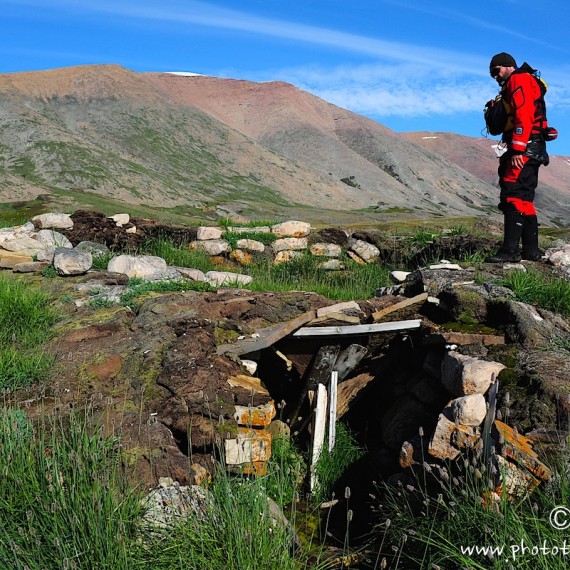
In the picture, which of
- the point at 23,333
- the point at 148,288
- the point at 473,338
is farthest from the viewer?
the point at 148,288

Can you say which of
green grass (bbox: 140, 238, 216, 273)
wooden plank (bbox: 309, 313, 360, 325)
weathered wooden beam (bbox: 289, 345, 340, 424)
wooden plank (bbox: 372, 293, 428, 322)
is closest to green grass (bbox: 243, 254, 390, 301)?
green grass (bbox: 140, 238, 216, 273)

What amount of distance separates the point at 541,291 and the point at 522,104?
2.46 meters

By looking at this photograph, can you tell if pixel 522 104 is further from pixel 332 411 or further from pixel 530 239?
pixel 332 411

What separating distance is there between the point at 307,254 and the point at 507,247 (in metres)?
4.08

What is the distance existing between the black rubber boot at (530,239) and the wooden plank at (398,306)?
2.42m

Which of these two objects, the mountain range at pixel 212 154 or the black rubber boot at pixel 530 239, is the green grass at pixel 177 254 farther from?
the mountain range at pixel 212 154

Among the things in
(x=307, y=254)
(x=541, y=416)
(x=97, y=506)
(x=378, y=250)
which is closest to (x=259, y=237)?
(x=307, y=254)

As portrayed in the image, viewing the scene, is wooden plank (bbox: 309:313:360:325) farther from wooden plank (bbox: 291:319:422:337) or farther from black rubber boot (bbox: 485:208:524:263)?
black rubber boot (bbox: 485:208:524:263)

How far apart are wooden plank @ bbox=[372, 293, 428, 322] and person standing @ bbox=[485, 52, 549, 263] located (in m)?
1.77

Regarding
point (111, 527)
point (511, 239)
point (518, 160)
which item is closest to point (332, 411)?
point (111, 527)

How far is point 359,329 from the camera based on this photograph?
5871 mm

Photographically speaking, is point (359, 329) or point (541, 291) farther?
point (541, 291)

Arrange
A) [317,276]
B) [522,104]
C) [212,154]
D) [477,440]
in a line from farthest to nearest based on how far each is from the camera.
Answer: [212,154] → [317,276] → [522,104] → [477,440]

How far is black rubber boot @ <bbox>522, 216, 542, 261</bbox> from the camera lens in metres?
7.88
